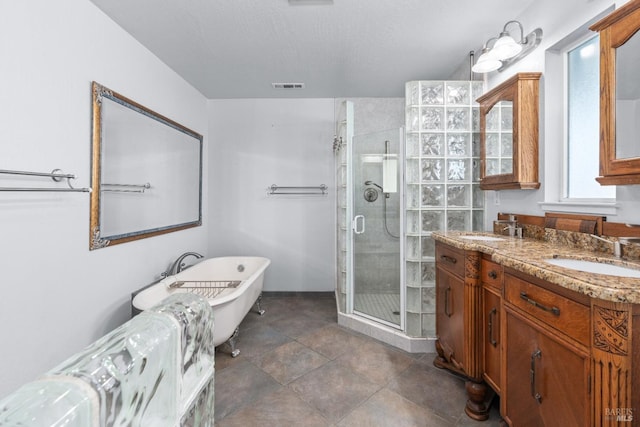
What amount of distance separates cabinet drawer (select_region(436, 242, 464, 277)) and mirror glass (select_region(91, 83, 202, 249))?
7.60 ft

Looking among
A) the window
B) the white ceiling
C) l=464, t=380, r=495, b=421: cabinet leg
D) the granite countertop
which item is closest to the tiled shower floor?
l=464, t=380, r=495, b=421: cabinet leg

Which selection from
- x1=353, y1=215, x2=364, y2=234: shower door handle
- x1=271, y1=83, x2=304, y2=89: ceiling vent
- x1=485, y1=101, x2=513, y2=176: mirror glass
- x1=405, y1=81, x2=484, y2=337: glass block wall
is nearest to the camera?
x1=485, y1=101, x2=513, y2=176: mirror glass

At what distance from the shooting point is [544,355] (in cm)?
100

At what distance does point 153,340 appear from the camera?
485 millimetres

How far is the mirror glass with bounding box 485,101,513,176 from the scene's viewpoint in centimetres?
182

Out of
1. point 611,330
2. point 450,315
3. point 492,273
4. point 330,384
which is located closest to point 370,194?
point 450,315

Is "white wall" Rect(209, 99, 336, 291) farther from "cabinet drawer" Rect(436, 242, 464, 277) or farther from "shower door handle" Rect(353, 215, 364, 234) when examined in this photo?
"cabinet drawer" Rect(436, 242, 464, 277)

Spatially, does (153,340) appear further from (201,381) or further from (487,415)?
(487,415)

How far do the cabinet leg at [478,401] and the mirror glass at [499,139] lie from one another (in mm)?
1375

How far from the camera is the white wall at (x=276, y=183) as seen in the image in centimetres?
334

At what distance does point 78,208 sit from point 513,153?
2.84m

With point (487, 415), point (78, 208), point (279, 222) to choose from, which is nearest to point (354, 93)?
point (279, 222)

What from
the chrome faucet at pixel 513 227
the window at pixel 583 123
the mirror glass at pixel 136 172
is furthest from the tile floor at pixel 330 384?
→ the window at pixel 583 123

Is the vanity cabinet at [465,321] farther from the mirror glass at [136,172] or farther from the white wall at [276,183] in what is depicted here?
the mirror glass at [136,172]
